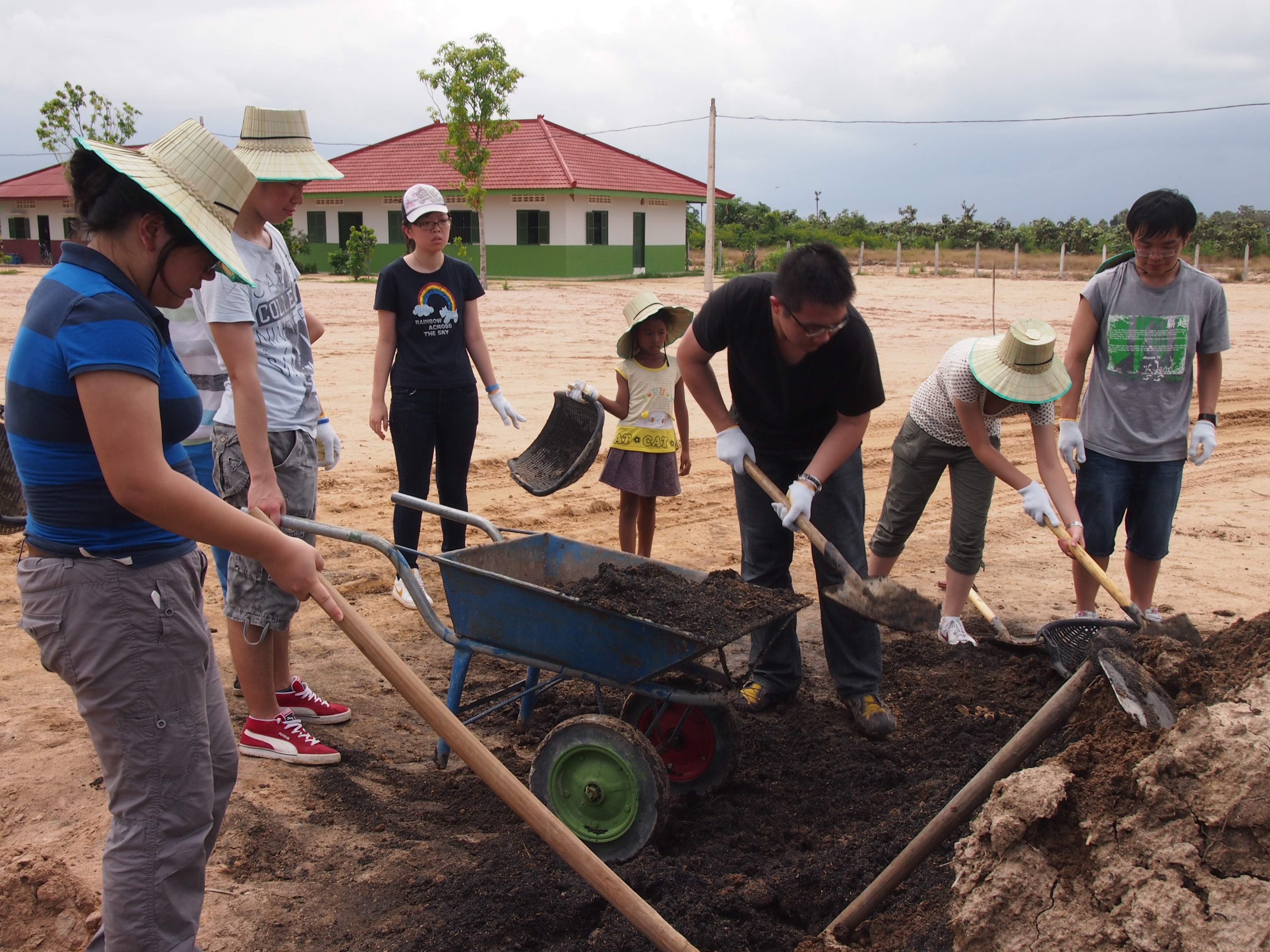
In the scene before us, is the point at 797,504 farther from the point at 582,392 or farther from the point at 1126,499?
the point at 1126,499

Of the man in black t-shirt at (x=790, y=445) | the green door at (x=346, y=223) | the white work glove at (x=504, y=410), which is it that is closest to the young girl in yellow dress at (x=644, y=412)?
the white work glove at (x=504, y=410)

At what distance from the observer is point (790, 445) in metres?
3.65

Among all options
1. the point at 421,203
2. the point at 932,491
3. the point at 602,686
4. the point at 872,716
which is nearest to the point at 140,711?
the point at 602,686

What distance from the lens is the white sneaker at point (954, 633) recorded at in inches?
175

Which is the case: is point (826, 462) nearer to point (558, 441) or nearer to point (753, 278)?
point (753, 278)

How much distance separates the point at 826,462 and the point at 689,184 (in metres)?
28.5

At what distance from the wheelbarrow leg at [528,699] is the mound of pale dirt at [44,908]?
1.39 m

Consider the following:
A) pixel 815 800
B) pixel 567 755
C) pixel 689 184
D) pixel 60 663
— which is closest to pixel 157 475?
pixel 60 663

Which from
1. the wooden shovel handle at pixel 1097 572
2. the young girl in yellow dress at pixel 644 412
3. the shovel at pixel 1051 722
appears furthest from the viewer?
the young girl in yellow dress at pixel 644 412

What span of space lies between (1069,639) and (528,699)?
2049mm

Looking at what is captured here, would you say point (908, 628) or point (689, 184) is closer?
point (908, 628)

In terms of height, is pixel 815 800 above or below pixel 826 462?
below

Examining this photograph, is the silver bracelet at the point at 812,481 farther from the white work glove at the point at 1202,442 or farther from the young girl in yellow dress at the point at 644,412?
the white work glove at the point at 1202,442

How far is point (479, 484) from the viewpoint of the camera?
6.71 meters
